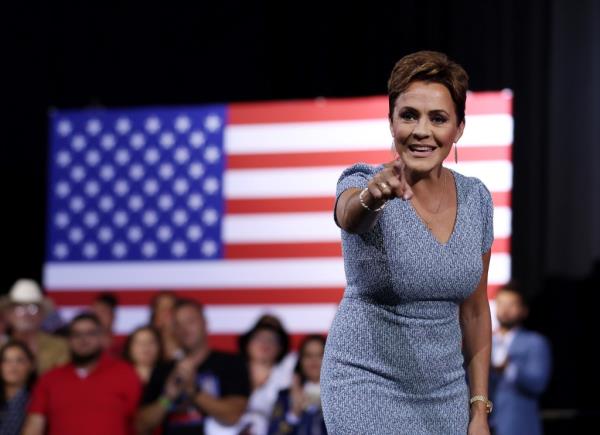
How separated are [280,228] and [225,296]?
0.52m

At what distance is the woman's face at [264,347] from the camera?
5.84 m

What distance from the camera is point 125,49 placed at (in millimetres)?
8477

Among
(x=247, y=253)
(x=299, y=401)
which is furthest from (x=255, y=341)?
(x=247, y=253)

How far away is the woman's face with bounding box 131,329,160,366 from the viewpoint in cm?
618

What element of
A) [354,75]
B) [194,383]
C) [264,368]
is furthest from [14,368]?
[354,75]

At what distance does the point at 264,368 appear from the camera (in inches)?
229

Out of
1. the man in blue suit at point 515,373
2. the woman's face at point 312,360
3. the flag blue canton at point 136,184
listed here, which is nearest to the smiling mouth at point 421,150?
the woman's face at point 312,360

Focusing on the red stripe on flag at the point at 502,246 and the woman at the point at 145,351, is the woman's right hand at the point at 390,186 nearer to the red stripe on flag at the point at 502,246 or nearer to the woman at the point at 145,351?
the woman at the point at 145,351

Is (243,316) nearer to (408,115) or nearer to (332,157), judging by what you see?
(332,157)

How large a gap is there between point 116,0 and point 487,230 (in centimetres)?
654

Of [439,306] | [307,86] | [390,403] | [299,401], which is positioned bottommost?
[299,401]

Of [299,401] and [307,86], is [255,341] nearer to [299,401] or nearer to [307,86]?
[299,401]

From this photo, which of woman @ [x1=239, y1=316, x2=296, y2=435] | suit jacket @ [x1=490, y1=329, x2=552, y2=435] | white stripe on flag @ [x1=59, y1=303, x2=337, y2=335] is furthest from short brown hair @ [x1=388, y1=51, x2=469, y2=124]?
white stripe on flag @ [x1=59, y1=303, x2=337, y2=335]

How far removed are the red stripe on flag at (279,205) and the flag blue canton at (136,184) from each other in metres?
0.10
